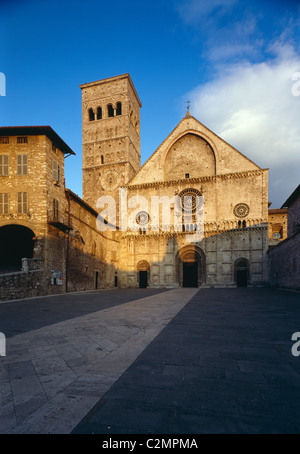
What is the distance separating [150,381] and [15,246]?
1895 cm

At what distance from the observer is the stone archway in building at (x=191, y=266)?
Answer: 24.0 meters

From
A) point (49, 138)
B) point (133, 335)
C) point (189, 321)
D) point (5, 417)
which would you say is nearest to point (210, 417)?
point (5, 417)

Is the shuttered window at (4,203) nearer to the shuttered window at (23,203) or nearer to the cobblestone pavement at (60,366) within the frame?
the shuttered window at (23,203)

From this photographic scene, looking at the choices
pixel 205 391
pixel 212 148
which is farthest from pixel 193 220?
pixel 205 391

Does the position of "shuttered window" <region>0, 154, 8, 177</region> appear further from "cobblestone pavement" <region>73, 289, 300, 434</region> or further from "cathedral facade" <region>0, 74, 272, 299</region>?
"cobblestone pavement" <region>73, 289, 300, 434</region>

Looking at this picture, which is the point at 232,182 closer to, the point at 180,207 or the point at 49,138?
the point at 180,207

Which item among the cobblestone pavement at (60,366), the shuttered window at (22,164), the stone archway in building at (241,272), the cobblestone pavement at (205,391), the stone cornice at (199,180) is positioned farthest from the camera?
the stone cornice at (199,180)

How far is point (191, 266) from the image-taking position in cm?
2522

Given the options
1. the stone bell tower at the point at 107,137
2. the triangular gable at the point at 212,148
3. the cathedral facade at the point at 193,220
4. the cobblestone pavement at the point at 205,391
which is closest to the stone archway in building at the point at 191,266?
the cathedral facade at the point at 193,220

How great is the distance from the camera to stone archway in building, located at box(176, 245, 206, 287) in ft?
78.6

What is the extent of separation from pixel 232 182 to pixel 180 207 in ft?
19.4

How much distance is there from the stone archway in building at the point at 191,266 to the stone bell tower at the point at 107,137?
46.2 ft

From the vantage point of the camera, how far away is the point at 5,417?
2090mm
